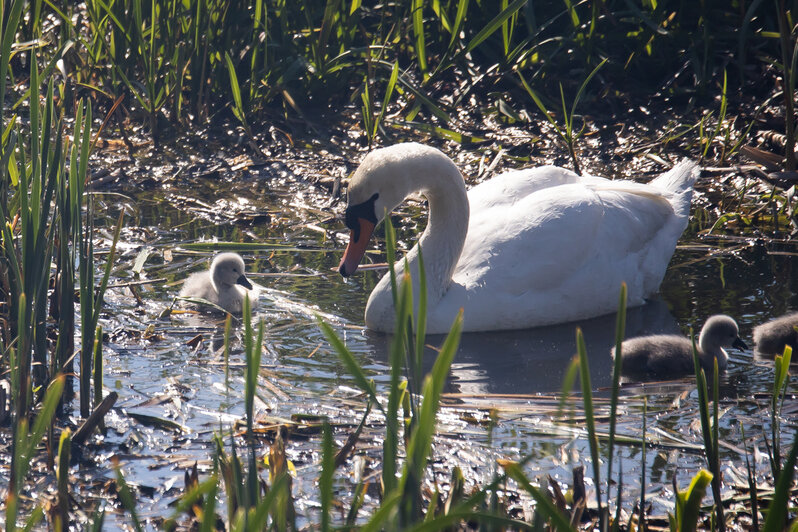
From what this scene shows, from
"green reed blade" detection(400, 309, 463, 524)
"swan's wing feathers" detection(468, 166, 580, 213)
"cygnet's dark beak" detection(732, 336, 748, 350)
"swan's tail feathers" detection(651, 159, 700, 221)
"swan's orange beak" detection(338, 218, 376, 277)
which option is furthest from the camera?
"swan's tail feathers" detection(651, 159, 700, 221)

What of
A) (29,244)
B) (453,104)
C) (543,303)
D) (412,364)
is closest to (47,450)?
(29,244)

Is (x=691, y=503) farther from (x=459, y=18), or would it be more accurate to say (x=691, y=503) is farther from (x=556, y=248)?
(x=459, y=18)

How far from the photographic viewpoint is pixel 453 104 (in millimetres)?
7461

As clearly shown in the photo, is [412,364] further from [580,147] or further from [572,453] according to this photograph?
[580,147]

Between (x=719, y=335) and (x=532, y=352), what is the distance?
800mm

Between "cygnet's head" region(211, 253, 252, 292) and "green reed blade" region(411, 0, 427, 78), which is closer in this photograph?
"cygnet's head" region(211, 253, 252, 292)

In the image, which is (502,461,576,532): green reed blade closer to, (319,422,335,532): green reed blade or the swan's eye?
(319,422,335,532): green reed blade

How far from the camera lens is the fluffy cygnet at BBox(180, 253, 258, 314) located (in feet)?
16.3

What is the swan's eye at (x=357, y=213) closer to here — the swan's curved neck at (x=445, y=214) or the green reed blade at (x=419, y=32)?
the swan's curved neck at (x=445, y=214)

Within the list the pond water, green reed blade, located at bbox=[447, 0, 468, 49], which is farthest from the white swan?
green reed blade, located at bbox=[447, 0, 468, 49]

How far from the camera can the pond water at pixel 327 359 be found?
3.27 meters

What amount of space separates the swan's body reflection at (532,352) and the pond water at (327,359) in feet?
0.04

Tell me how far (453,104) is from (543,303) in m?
2.99

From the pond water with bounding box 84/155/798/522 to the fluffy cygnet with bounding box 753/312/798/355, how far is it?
0.07m
